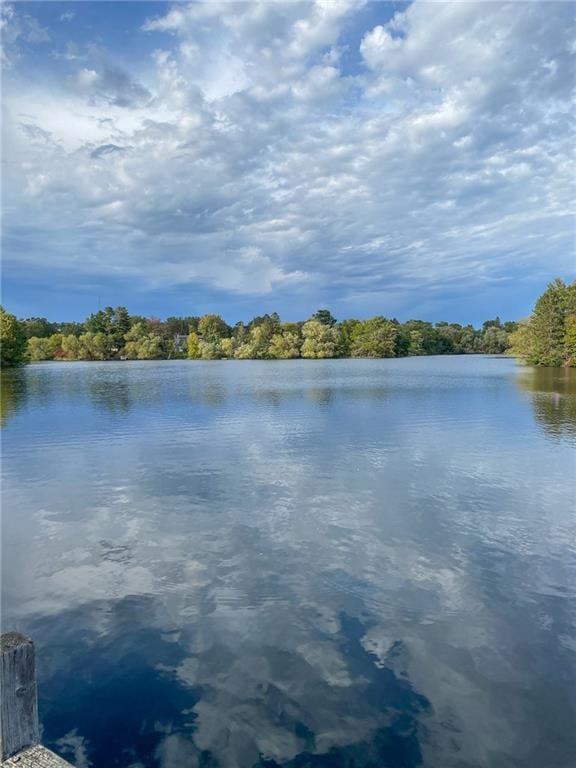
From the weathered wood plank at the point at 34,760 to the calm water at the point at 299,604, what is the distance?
1.03 meters

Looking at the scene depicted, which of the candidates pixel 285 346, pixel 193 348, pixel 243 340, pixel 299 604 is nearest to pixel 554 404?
pixel 299 604

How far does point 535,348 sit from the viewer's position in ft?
221

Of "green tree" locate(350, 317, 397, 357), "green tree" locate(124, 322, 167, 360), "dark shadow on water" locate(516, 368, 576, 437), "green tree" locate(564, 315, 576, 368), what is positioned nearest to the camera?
"dark shadow on water" locate(516, 368, 576, 437)

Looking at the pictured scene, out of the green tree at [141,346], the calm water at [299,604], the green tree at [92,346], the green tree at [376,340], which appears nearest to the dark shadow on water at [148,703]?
the calm water at [299,604]

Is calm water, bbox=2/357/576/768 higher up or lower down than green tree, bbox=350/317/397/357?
lower down

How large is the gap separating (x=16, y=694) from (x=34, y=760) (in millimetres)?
454

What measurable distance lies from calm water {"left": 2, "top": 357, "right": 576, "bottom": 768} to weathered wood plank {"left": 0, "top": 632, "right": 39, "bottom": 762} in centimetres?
112

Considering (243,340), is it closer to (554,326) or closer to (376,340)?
(376,340)

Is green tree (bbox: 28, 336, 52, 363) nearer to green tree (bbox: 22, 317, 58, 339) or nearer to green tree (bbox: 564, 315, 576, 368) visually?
green tree (bbox: 22, 317, 58, 339)

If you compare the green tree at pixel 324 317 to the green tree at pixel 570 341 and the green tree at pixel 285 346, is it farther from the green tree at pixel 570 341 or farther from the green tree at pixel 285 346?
the green tree at pixel 570 341

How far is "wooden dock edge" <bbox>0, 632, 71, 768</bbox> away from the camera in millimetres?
3510

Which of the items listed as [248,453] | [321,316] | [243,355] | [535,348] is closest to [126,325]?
[243,355]

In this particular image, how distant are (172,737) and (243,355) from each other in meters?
107

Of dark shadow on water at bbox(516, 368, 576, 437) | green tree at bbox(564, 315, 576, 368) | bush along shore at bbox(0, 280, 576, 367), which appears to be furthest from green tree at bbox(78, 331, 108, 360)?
dark shadow on water at bbox(516, 368, 576, 437)
